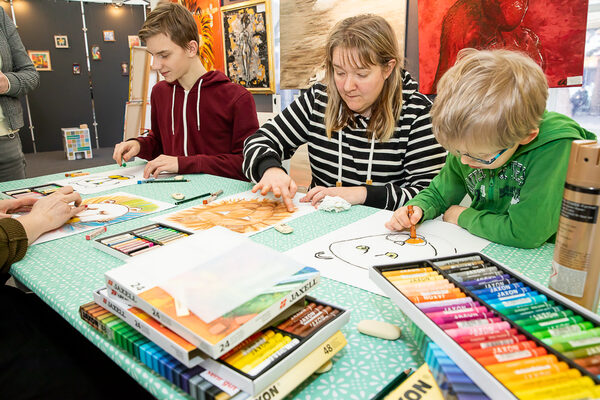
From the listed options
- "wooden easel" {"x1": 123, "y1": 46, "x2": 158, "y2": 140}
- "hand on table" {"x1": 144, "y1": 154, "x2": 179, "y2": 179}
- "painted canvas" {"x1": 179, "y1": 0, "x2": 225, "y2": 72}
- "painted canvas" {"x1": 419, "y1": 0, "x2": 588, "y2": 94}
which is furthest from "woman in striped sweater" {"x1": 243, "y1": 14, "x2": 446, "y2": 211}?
"wooden easel" {"x1": 123, "y1": 46, "x2": 158, "y2": 140}

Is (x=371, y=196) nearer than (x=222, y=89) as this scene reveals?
Yes

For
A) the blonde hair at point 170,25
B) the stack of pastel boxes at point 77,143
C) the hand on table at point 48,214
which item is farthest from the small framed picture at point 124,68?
the hand on table at point 48,214

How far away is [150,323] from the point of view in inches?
18.9

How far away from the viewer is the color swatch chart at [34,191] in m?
1.29

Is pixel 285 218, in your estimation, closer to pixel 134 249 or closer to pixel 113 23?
pixel 134 249

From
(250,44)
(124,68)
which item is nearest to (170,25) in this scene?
(250,44)

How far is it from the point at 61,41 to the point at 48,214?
676 cm

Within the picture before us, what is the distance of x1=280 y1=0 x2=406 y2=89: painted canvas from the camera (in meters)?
2.76

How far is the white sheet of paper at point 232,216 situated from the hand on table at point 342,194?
1.1 inches

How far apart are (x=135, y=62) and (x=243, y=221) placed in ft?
12.8

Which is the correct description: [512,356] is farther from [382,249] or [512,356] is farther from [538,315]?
[382,249]

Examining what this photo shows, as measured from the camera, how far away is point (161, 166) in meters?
1.52

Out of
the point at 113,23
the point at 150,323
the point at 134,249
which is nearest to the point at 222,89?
the point at 134,249

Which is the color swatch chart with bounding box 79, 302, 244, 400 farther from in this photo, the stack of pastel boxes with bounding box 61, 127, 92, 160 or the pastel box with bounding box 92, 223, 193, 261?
the stack of pastel boxes with bounding box 61, 127, 92, 160
